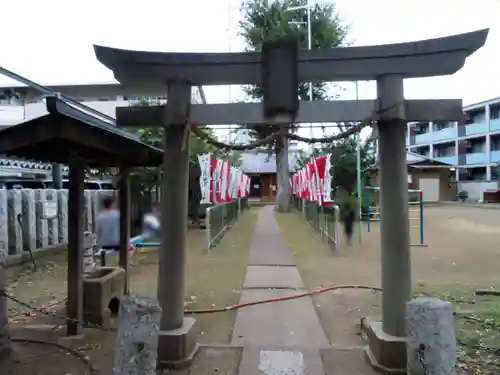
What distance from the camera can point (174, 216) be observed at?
4.78m

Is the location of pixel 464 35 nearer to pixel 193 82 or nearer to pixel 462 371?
pixel 193 82

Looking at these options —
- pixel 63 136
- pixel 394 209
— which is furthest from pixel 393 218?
pixel 63 136

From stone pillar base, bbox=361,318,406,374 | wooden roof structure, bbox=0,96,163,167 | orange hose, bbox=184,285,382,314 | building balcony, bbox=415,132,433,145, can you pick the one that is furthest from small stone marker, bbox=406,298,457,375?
building balcony, bbox=415,132,433,145

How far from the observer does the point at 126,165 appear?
720 centimetres

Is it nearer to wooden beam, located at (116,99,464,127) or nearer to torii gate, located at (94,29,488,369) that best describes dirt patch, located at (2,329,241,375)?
torii gate, located at (94,29,488,369)

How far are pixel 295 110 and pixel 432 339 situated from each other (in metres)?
2.40

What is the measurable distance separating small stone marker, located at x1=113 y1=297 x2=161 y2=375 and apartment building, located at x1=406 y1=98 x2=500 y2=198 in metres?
39.2

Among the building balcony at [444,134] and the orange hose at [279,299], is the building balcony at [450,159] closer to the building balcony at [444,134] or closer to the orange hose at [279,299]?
the building balcony at [444,134]

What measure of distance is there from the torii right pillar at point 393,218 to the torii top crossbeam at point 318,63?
0.20 metres

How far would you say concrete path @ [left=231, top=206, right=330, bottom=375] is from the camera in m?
4.65

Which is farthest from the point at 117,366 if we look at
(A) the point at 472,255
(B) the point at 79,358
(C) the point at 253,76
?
(A) the point at 472,255

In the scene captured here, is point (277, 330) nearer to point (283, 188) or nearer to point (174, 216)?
point (174, 216)

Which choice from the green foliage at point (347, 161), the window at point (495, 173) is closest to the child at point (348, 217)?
the green foliage at point (347, 161)

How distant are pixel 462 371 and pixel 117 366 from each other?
10.4 ft
